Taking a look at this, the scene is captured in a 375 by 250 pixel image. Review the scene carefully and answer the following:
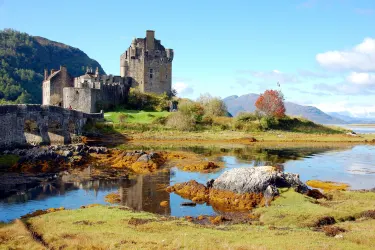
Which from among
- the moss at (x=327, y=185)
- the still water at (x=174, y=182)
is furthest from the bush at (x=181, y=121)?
the moss at (x=327, y=185)

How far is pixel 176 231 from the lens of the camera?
1769 cm

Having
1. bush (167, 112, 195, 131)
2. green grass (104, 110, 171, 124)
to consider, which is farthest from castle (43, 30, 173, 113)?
bush (167, 112, 195, 131)

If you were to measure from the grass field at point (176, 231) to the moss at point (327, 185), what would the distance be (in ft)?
26.6

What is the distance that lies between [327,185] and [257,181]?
8.39 metres

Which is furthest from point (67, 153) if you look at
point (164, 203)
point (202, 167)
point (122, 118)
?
point (122, 118)

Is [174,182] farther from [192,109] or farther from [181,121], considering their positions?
[192,109]

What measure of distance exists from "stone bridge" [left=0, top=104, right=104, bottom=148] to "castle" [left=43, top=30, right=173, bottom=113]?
6273mm

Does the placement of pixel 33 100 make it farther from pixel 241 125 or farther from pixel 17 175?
pixel 17 175

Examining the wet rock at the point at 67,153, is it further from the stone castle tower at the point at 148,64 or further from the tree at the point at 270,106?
the tree at the point at 270,106

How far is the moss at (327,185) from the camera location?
30.7 m

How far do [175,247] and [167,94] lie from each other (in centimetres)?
7132

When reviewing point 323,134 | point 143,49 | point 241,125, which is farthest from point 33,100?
point 323,134

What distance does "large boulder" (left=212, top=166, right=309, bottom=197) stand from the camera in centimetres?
2581

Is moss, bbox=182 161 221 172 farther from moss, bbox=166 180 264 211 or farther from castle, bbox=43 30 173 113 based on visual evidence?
castle, bbox=43 30 173 113
